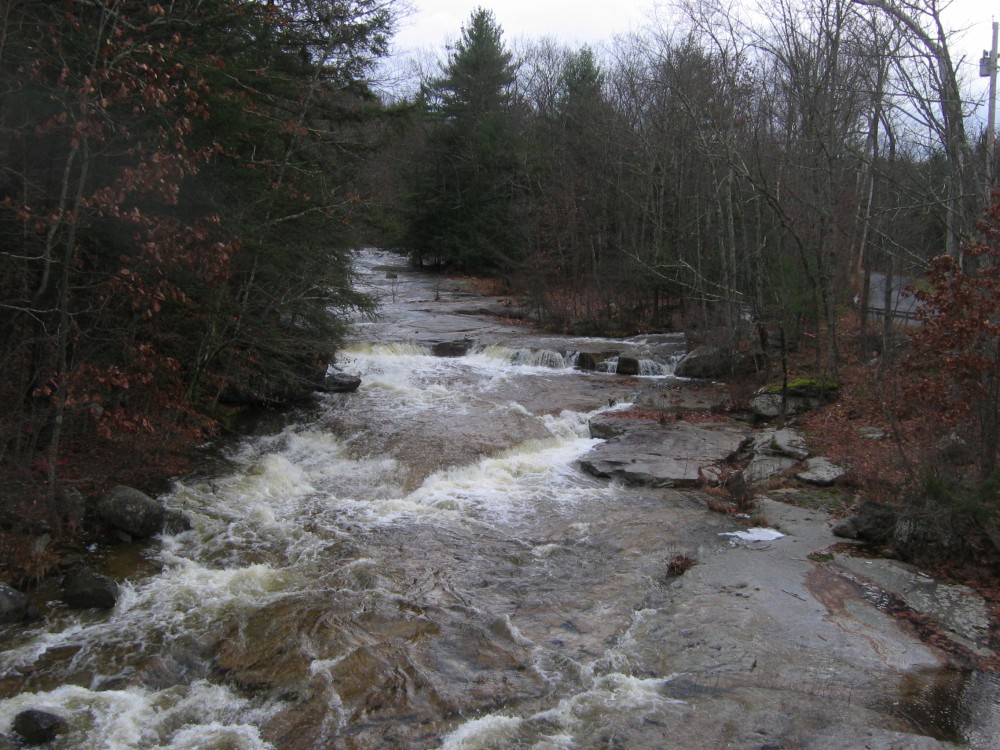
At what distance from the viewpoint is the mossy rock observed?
1472cm

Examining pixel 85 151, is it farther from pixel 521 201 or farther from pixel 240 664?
pixel 521 201

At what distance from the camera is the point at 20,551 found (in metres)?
7.33

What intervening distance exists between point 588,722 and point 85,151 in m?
7.03

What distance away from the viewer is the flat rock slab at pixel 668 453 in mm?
11312

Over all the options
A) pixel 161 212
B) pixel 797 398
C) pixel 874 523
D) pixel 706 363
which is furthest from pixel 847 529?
pixel 706 363

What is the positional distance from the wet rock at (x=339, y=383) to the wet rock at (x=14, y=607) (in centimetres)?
958

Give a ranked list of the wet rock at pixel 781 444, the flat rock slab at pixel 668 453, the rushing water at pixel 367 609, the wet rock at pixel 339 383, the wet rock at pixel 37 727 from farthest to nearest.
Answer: the wet rock at pixel 339 383, the wet rock at pixel 781 444, the flat rock slab at pixel 668 453, the rushing water at pixel 367 609, the wet rock at pixel 37 727

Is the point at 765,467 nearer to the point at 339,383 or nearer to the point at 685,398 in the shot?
the point at 685,398

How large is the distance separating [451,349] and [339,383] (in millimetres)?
5466

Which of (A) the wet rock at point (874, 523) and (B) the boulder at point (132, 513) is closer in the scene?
(A) the wet rock at point (874, 523)

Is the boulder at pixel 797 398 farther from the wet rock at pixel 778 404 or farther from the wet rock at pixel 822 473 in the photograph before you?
the wet rock at pixel 822 473

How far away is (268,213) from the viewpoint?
38.5 feet

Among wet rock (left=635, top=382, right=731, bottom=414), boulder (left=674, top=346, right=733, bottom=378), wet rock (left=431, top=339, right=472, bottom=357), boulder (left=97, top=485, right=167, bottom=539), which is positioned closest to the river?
boulder (left=97, top=485, right=167, bottom=539)

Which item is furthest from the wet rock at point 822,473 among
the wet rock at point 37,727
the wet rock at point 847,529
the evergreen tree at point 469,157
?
the evergreen tree at point 469,157
